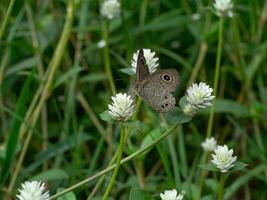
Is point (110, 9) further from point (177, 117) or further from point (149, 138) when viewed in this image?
point (177, 117)

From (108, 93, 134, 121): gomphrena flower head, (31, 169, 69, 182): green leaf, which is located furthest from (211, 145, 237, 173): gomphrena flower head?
(31, 169, 69, 182): green leaf

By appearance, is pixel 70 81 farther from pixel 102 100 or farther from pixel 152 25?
pixel 152 25

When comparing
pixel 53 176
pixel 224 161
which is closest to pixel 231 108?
pixel 53 176

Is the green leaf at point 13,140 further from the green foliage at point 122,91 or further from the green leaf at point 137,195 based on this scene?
the green leaf at point 137,195

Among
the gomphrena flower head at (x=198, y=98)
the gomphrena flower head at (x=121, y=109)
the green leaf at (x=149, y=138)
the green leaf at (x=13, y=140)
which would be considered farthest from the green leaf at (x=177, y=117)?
the green leaf at (x=13, y=140)

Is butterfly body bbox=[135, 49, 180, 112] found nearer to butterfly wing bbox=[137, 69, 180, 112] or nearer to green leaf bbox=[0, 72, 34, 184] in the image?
butterfly wing bbox=[137, 69, 180, 112]
